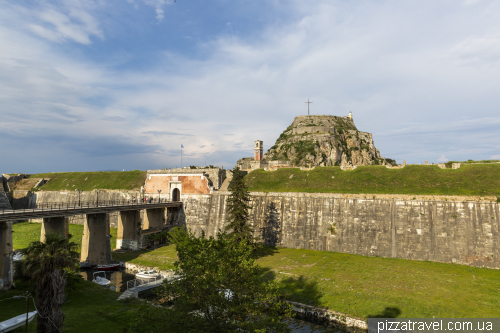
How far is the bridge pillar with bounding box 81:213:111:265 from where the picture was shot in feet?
118

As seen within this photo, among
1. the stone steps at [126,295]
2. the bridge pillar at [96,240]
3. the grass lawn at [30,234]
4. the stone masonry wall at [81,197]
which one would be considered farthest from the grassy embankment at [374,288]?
the stone masonry wall at [81,197]

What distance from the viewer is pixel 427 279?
26297 mm

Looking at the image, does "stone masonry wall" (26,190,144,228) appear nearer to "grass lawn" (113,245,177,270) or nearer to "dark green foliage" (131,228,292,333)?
"grass lawn" (113,245,177,270)

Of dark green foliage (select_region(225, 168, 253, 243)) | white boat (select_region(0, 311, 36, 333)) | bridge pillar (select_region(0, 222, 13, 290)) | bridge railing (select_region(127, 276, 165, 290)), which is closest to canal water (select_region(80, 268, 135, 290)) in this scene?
bridge railing (select_region(127, 276, 165, 290))

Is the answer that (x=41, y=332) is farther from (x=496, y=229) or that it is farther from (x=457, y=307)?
(x=496, y=229)

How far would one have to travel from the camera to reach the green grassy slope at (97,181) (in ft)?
208

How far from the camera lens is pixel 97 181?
6769 cm

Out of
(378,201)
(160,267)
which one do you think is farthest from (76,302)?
(378,201)

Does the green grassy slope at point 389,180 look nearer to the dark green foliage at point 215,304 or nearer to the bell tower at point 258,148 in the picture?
the bell tower at point 258,148

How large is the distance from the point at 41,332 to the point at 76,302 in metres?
8.33

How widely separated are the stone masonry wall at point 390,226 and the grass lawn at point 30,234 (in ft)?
78.0

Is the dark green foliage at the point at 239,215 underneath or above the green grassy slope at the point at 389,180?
underneath

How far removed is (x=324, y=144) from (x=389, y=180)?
46730mm

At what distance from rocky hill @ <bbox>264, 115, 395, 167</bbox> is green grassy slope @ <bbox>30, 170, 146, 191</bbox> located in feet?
134
